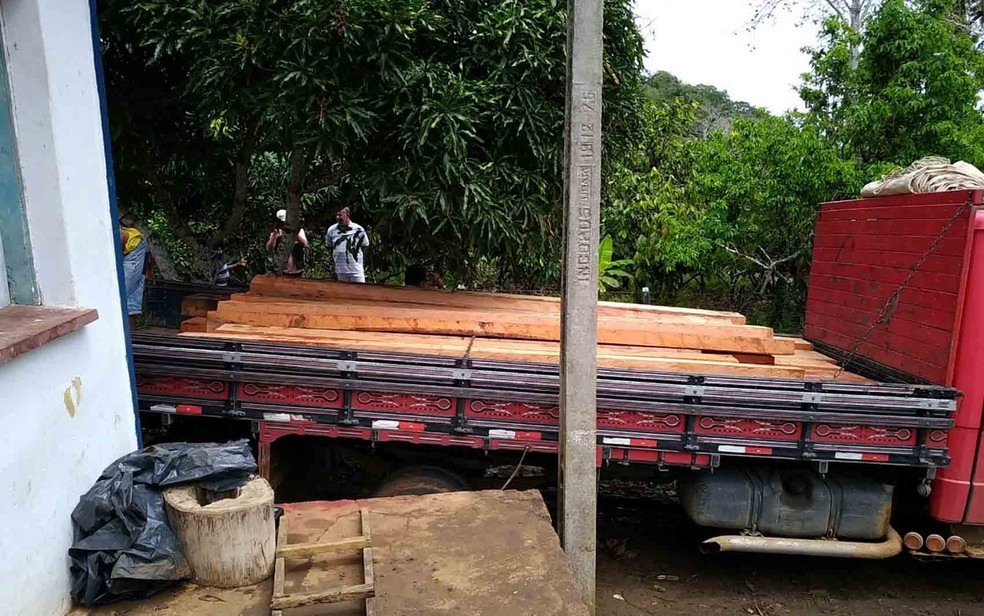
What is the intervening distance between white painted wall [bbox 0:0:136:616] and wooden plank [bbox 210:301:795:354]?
5.15 ft

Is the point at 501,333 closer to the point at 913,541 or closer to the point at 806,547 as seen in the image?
the point at 806,547

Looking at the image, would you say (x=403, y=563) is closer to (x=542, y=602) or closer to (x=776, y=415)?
(x=542, y=602)

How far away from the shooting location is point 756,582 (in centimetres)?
483

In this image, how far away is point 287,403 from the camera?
4.12 m

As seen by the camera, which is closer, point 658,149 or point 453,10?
point 453,10

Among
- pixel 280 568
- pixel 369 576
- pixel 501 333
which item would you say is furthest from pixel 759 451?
pixel 280 568

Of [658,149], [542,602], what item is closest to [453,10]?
[542,602]

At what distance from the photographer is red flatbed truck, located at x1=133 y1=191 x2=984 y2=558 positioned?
398 cm

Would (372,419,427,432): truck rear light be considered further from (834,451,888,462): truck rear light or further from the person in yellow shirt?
the person in yellow shirt

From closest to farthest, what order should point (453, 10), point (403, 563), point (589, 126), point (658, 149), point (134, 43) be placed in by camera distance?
point (403, 563) < point (589, 126) < point (453, 10) < point (134, 43) < point (658, 149)

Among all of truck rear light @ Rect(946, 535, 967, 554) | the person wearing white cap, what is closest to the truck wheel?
truck rear light @ Rect(946, 535, 967, 554)

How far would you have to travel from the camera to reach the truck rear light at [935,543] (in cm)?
428

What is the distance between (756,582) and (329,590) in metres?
3.44

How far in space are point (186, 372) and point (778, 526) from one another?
395cm
